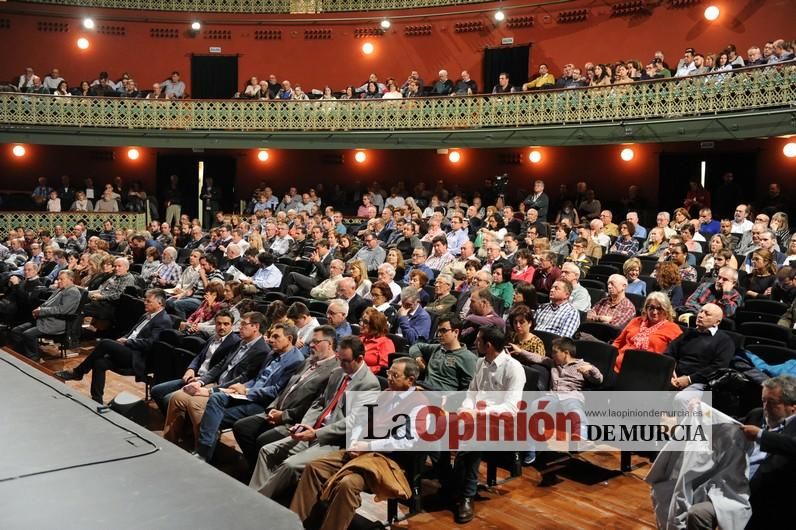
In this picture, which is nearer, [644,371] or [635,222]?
[644,371]

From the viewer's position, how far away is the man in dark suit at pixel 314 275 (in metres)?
9.42

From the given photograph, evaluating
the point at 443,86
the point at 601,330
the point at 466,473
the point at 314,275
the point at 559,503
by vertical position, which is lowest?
the point at 559,503

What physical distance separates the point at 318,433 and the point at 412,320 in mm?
2182

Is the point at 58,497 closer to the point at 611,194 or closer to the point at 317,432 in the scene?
the point at 317,432

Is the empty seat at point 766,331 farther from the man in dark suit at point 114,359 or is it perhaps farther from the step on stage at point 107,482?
the man in dark suit at point 114,359

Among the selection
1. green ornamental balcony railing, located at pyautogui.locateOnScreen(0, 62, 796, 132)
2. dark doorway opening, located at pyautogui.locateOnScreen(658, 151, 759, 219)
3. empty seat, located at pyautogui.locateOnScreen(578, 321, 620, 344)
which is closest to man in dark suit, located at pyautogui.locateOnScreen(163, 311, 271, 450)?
empty seat, located at pyautogui.locateOnScreen(578, 321, 620, 344)

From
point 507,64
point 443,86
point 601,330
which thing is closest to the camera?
point 601,330

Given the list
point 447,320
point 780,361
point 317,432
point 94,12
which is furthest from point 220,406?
point 94,12

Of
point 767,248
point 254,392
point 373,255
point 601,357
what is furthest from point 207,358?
point 767,248

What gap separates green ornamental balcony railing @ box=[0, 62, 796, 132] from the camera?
1204 centimetres

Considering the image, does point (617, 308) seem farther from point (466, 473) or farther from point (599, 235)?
point (599, 235)

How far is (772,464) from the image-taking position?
3723mm

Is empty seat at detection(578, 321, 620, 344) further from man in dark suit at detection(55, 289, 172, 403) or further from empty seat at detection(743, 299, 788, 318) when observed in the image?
man in dark suit at detection(55, 289, 172, 403)

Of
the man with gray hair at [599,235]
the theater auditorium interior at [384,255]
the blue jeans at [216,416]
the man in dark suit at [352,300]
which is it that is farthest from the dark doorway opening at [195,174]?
the blue jeans at [216,416]
